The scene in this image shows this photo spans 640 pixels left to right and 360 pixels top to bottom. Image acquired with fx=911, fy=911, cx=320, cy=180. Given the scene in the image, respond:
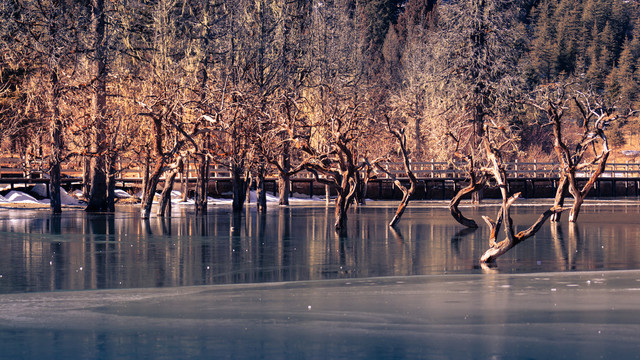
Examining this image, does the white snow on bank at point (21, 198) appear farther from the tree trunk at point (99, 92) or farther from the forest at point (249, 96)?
the tree trunk at point (99, 92)

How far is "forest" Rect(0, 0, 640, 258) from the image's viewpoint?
3578 centimetres

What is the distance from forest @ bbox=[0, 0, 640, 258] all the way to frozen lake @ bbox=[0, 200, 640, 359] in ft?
9.59

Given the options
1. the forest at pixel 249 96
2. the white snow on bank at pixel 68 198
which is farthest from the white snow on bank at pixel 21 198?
the forest at pixel 249 96

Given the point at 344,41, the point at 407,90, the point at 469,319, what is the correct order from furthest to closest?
the point at 407,90
the point at 344,41
the point at 469,319

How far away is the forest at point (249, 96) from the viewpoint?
1409 inches

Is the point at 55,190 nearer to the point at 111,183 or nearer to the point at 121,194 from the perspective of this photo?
the point at 111,183

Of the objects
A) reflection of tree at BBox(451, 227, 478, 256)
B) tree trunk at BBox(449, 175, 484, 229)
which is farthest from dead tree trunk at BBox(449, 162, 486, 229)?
reflection of tree at BBox(451, 227, 478, 256)

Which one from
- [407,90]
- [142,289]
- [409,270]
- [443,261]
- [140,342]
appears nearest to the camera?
[140,342]

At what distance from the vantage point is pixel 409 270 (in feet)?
67.5

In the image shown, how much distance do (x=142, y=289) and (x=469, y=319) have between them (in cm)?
663

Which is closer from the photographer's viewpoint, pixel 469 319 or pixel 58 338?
pixel 58 338

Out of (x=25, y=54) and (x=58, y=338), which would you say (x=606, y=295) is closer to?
(x=58, y=338)

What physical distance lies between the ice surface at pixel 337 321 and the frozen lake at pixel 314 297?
3 cm

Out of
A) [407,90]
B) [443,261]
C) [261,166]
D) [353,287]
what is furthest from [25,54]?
[407,90]
